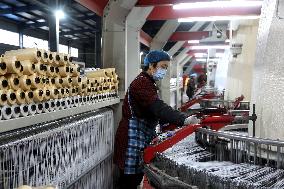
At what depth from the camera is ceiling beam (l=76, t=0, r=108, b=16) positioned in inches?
166

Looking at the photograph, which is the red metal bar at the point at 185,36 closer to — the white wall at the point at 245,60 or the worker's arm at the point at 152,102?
the white wall at the point at 245,60

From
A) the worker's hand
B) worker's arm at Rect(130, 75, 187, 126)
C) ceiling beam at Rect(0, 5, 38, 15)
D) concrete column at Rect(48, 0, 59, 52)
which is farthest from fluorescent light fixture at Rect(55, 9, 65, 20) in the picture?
the worker's hand

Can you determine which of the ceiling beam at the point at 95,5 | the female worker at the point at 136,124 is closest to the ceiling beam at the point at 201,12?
the ceiling beam at the point at 95,5

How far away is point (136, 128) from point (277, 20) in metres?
1.78

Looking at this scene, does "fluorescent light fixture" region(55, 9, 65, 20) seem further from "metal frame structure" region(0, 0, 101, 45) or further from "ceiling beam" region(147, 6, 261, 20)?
"ceiling beam" region(147, 6, 261, 20)

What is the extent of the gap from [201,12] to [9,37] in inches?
338

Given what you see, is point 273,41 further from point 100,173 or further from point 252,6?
point 252,6

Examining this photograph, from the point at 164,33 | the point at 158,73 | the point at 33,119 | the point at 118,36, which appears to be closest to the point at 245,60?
the point at 118,36

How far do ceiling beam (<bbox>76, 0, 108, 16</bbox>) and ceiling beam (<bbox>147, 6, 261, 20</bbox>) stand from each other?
1683mm

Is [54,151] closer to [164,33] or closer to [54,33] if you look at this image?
[54,33]

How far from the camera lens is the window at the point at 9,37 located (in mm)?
11469

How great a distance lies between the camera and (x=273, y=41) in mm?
2420

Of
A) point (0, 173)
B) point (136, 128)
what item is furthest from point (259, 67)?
point (0, 173)

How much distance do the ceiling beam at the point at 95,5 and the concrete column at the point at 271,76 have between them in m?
2.41
